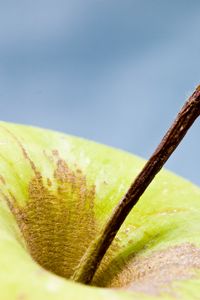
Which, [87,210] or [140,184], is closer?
[140,184]

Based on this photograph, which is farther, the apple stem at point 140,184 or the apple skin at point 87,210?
the apple skin at point 87,210

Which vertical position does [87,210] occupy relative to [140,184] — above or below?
below

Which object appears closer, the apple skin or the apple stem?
the apple stem

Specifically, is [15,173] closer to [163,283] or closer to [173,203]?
[173,203]

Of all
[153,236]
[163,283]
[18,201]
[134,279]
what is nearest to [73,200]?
[18,201]
